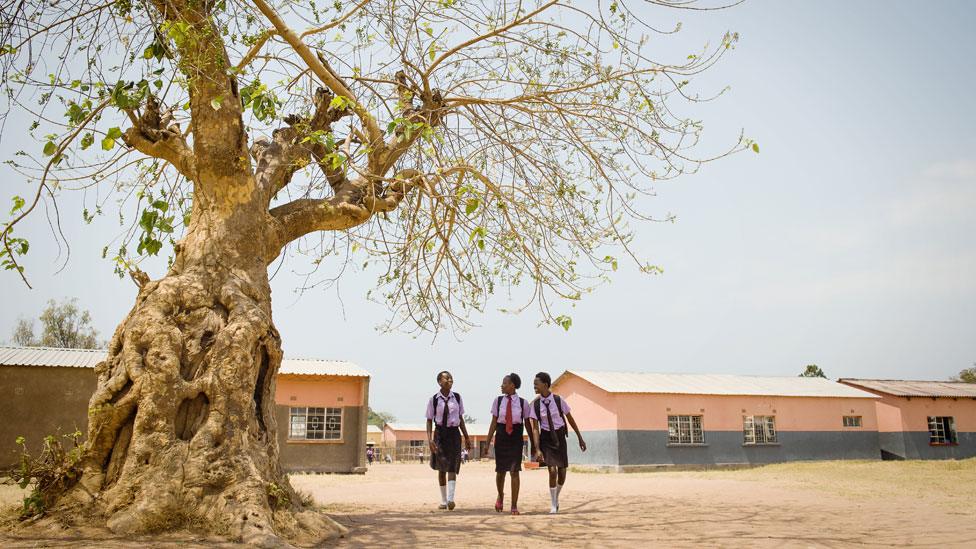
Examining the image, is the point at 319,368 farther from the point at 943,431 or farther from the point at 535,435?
the point at 943,431

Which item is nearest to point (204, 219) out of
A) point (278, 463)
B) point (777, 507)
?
point (278, 463)

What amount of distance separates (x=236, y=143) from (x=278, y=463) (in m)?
3.17

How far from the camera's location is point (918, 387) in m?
32.1

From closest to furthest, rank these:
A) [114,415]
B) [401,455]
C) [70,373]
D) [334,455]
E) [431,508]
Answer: [114,415]
[431,508]
[70,373]
[334,455]
[401,455]

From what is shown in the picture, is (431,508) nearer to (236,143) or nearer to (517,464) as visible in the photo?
(517,464)

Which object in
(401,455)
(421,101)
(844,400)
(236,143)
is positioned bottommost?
(401,455)

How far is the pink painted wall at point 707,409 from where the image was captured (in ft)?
82.2

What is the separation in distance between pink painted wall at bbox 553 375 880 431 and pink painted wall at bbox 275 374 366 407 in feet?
30.8

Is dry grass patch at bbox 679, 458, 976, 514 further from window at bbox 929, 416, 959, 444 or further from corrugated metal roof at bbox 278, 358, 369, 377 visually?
corrugated metal roof at bbox 278, 358, 369, 377

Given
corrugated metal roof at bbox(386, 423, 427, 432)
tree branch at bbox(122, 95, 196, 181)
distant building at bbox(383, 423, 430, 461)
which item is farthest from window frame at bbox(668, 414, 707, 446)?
corrugated metal roof at bbox(386, 423, 427, 432)

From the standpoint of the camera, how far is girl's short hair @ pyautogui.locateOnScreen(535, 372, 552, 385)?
28.8 ft

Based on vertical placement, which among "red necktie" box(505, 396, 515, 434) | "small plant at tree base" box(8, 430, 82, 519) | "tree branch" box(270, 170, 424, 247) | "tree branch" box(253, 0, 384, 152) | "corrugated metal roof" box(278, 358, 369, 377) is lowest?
"small plant at tree base" box(8, 430, 82, 519)

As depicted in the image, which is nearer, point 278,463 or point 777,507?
point 278,463

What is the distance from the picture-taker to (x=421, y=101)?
8.17 meters
